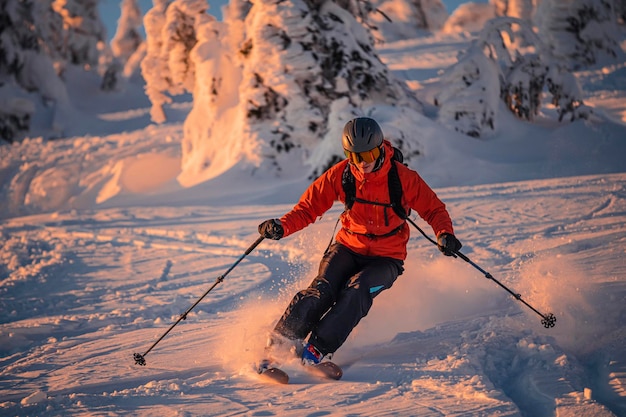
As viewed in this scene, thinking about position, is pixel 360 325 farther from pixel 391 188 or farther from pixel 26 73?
pixel 26 73

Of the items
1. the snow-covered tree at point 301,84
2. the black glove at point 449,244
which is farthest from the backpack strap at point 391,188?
the snow-covered tree at point 301,84

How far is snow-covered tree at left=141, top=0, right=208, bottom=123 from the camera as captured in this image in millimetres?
15352

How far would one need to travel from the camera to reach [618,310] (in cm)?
455

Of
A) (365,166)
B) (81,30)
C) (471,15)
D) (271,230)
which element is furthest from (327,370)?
(471,15)

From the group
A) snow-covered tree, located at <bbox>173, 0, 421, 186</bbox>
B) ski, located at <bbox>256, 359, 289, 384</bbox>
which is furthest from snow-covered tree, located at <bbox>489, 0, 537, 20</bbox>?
ski, located at <bbox>256, 359, 289, 384</bbox>

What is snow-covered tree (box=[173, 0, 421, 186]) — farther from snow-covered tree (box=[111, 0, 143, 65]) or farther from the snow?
snow-covered tree (box=[111, 0, 143, 65])

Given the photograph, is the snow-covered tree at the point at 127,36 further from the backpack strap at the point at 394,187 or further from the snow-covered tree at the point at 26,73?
the backpack strap at the point at 394,187

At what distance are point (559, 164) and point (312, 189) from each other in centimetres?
749

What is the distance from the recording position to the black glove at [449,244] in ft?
14.0

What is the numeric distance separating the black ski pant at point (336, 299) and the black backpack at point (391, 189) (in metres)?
0.43

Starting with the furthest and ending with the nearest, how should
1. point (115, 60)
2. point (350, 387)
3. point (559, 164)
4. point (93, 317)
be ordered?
1. point (115, 60)
2. point (559, 164)
3. point (93, 317)
4. point (350, 387)

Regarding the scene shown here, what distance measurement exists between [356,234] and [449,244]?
0.82m

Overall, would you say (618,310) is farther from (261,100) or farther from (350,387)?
(261,100)

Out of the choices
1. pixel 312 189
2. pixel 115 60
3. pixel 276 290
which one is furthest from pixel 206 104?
pixel 115 60
